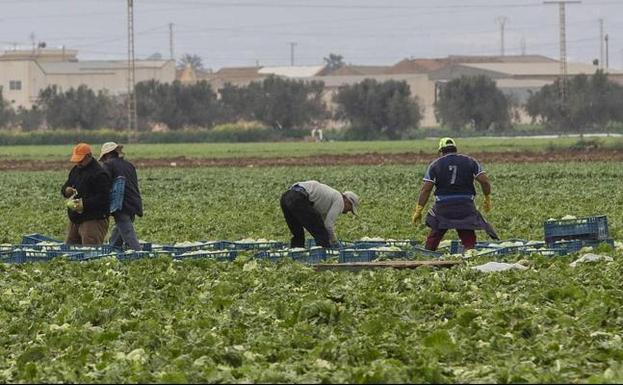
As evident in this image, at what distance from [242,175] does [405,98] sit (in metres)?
80.2

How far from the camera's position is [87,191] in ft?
68.9

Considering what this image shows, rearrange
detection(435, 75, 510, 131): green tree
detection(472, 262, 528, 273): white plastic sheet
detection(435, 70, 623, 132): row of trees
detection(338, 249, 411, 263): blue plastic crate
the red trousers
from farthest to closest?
1. detection(435, 75, 510, 131): green tree
2. detection(435, 70, 623, 132): row of trees
3. the red trousers
4. detection(338, 249, 411, 263): blue plastic crate
5. detection(472, 262, 528, 273): white plastic sheet

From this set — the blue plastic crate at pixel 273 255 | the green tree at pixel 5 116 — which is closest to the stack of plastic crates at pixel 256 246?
the blue plastic crate at pixel 273 255

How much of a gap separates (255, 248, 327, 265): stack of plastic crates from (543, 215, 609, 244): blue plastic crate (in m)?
2.75

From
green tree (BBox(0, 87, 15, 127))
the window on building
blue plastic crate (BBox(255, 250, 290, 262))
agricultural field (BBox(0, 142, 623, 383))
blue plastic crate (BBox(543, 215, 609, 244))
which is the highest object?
the window on building

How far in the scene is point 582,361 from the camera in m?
11.1

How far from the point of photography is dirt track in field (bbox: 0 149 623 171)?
203 feet

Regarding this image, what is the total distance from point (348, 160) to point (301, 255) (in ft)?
152

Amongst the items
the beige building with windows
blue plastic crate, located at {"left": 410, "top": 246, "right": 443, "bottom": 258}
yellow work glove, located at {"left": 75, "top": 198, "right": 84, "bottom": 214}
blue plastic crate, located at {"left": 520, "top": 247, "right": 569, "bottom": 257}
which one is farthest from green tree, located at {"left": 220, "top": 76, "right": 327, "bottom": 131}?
blue plastic crate, located at {"left": 520, "top": 247, "right": 569, "bottom": 257}

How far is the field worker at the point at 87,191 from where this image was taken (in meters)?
20.9

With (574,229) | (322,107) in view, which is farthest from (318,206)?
(322,107)

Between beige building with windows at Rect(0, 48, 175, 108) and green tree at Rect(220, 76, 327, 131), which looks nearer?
green tree at Rect(220, 76, 327, 131)

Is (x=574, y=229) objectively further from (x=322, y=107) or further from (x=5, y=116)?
(x=5, y=116)

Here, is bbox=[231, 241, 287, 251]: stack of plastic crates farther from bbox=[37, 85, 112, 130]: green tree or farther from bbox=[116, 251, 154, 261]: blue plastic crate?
bbox=[37, 85, 112, 130]: green tree
